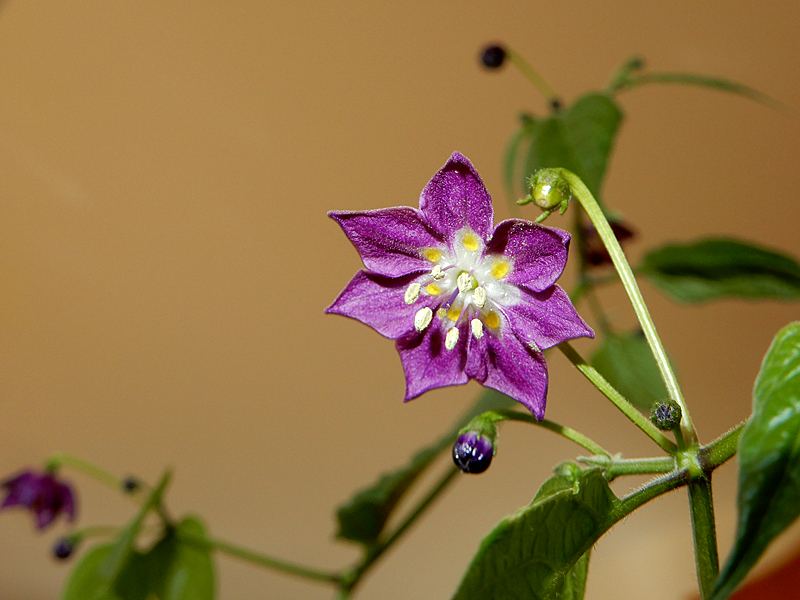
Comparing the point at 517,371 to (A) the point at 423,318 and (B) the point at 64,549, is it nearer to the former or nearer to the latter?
(A) the point at 423,318

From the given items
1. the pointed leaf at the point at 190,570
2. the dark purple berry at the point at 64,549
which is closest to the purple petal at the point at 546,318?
the pointed leaf at the point at 190,570

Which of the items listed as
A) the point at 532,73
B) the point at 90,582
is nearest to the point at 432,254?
the point at 90,582

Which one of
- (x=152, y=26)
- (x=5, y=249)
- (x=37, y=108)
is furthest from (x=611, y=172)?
(x=5, y=249)

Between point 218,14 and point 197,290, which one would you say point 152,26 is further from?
point 197,290

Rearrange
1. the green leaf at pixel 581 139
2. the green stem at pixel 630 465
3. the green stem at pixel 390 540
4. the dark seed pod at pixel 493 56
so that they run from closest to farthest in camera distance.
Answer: the green stem at pixel 630 465 → the green leaf at pixel 581 139 → the green stem at pixel 390 540 → the dark seed pod at pixel 493 56

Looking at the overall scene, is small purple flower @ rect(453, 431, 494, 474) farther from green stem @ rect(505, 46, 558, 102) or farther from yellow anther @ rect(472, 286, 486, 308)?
green stem @ rect(505, 46, 558, 102)

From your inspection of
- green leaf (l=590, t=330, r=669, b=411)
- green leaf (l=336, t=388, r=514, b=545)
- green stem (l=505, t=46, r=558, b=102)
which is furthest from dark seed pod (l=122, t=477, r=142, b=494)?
green stem (l=505, t=46, r=558, b=102)

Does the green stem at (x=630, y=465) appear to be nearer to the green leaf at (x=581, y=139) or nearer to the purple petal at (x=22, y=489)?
the green leaf at (x=581, y=139)
